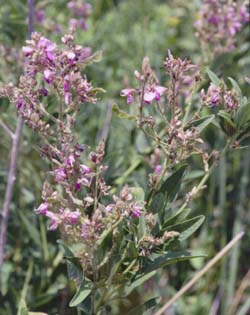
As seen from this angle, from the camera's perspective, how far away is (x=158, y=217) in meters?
1.19

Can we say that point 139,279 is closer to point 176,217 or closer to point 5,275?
point 176,217

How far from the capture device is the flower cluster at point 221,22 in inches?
70.1

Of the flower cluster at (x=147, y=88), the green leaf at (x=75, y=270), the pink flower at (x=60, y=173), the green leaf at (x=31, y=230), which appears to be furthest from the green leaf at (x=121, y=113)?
the green leaf at (x=31, y=230)

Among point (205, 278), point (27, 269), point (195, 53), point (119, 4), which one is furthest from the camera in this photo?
point (119, 4)

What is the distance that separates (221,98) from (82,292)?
15.9 inches

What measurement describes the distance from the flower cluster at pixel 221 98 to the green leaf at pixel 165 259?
0.84 feet

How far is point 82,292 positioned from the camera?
1111 mm

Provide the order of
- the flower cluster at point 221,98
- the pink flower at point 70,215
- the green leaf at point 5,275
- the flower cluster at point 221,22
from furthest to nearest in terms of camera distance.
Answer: the flower cluster at point 221,22 → the green leaf at point 5,275 → the flower cluster at point 221,98 → the pink flower at point 70,215

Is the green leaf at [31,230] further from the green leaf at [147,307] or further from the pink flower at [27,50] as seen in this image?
the pink flower at [27,50]

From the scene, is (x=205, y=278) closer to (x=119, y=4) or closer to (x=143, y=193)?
(x=143, y=193)

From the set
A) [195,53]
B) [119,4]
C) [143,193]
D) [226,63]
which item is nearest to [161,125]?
[226,63]

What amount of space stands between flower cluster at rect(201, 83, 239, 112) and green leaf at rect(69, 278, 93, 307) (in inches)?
14.2

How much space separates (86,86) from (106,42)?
5.49ft

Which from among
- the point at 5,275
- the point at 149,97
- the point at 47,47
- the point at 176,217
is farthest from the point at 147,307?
the point at 5,275
